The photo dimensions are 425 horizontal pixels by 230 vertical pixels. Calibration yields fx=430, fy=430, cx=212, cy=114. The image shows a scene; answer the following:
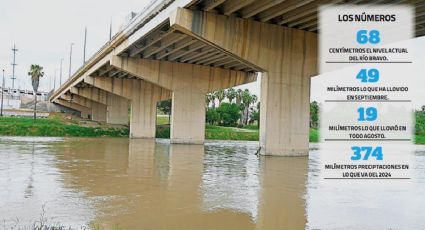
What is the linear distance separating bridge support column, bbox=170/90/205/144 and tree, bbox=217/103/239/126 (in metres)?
51.7

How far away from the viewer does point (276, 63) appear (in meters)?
26.1

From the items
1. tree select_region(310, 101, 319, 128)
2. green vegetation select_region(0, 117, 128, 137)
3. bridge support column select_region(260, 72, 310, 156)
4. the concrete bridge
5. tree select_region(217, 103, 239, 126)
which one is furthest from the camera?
tree select_region(310, 101, 319, 128)

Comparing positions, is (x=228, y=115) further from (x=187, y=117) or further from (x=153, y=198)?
(x=153, y=198)

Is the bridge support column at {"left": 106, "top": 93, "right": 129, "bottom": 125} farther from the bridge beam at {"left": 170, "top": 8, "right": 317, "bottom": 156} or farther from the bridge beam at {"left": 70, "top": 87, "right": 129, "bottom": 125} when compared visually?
the bridge beam at {"left": 170, "top": 8, "right": 317, "bottom": 156}

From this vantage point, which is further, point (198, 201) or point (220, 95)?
point (220, 95)

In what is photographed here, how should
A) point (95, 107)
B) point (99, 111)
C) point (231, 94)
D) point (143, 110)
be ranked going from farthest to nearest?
point (231, 94)
point (95, 107)
point (99, 111)
point (143, 110)

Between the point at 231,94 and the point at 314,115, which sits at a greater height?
the point at 231,94

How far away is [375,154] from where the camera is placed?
2534cm

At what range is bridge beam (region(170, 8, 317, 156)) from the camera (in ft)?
80.7

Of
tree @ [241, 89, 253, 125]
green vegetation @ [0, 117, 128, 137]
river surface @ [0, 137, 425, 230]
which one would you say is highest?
tree @ [241, 89, 253, 125]

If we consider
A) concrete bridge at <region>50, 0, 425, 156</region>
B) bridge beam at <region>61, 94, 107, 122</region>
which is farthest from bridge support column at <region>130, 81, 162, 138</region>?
bridge beam at <region>61, 94, 107, 122</region>

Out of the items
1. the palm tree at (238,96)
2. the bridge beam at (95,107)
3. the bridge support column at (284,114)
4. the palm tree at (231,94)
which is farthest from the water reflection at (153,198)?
the palm tree at (238,96)

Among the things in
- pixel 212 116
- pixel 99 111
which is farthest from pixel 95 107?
pixel 212 116

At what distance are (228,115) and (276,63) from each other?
69.2 metres
